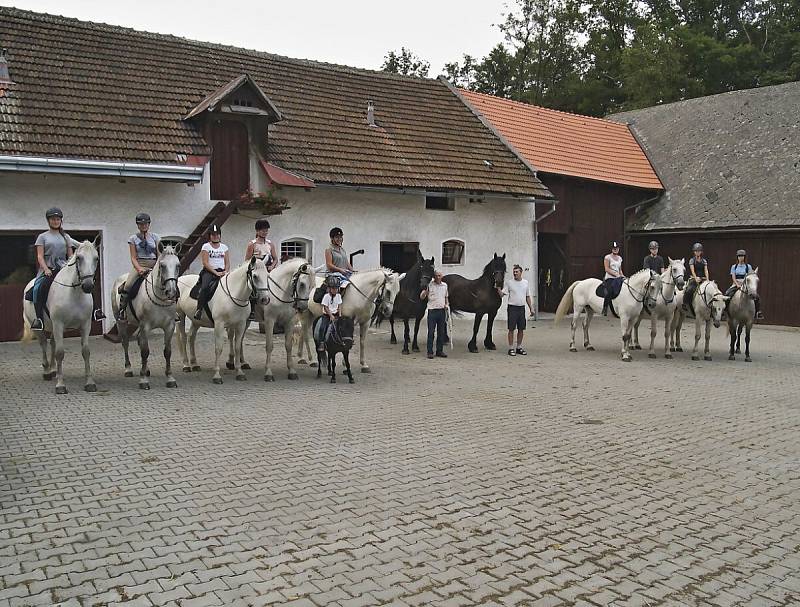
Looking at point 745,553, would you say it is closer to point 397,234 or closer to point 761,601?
point 761,601

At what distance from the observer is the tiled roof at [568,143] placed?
23.5 metres

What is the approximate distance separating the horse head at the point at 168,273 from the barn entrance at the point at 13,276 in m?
5.50

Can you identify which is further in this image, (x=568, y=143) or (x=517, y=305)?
(x=568, y=143)

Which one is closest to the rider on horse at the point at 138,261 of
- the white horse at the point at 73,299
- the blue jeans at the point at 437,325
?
the white horse at the point at 73,299

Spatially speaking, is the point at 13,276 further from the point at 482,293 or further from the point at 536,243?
the point at 536,243

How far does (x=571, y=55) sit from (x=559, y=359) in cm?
3449

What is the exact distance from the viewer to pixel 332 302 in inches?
424

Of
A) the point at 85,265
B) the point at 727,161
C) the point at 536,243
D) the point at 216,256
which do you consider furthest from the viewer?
the point at 727,161

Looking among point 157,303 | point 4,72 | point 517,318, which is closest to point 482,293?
point 517,318

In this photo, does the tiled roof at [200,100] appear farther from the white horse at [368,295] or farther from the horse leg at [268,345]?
the white horse at [368,295]

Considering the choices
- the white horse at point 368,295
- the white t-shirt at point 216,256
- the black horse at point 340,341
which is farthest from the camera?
the white horse at point 368,295

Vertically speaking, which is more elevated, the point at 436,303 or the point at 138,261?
the point at 138,261

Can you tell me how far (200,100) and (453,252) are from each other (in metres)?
8.35

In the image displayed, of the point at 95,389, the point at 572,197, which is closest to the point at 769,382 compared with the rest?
the point at 95,389
